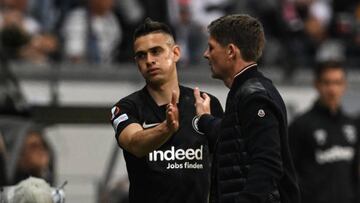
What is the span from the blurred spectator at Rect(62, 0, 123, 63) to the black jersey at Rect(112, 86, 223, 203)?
27.2ft

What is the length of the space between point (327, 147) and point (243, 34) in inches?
193

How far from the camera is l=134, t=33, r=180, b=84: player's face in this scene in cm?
764

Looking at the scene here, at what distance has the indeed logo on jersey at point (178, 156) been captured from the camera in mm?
7621

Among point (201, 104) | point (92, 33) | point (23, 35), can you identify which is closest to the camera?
point (201, 104)

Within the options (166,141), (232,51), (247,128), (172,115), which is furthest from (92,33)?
(247,128)

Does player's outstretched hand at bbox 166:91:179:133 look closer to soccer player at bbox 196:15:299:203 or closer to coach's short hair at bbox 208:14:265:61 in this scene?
soccer player at bbox 196:15:299:203

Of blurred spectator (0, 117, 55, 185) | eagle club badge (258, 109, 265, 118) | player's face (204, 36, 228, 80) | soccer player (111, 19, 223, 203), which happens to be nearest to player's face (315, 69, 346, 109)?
blurred spectator (0, 117, 55, 185)

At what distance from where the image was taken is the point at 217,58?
23.0 feet

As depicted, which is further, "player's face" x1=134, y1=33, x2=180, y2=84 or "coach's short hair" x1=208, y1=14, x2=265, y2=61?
"player's face" x1=134, y1=33, x2=180, y2=84

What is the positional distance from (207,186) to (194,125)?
36 centimetres

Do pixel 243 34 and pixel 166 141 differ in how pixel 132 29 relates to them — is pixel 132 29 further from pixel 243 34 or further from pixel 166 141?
pixel 243 34

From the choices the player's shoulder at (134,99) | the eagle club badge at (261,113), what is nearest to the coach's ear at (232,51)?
the eagle club badge at (261,113)

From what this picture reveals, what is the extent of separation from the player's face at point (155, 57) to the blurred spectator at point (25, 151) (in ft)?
11.4

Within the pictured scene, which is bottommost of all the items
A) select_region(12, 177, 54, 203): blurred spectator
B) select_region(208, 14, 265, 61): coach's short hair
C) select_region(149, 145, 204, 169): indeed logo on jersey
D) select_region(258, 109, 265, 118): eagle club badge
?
select_region(12, 177, 54, 203): blurred spectator
